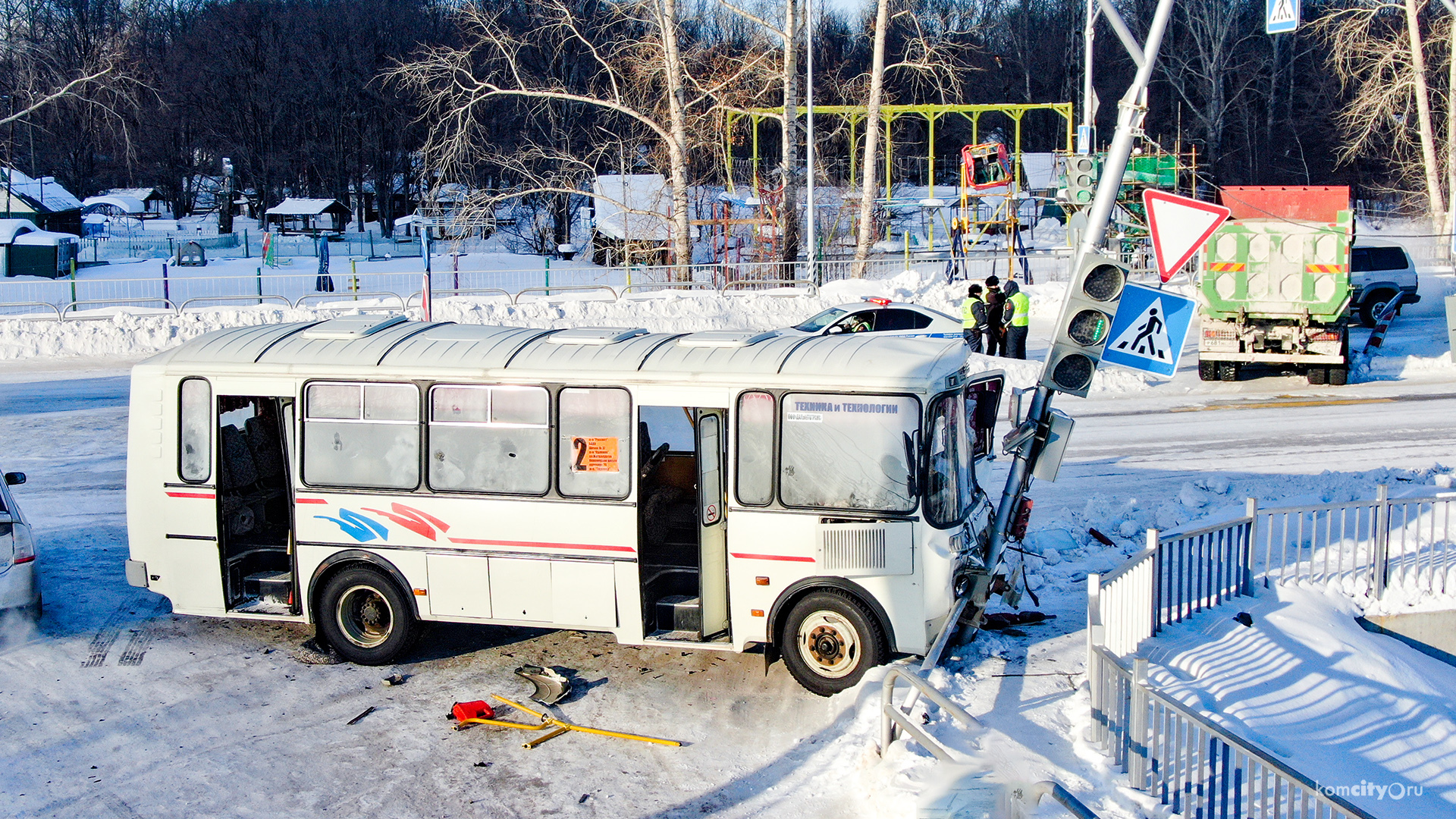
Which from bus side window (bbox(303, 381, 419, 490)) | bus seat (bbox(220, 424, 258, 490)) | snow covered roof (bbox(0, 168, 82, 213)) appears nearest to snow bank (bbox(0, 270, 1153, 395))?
bus seat (bbox(220, 424, 258, 490))

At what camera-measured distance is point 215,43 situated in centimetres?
7762

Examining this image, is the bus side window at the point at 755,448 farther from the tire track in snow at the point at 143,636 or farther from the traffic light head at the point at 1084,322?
the tire track in snow at the point at 143,636

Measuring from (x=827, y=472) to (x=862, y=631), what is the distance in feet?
3.98

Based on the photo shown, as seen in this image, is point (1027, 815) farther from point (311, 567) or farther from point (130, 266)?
point (130, 266)

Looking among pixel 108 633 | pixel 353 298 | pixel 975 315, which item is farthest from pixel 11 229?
pixel 108 633

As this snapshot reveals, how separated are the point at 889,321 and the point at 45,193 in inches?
2306

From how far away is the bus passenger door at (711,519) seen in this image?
862 cm

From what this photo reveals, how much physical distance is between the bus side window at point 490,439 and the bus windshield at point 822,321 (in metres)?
10.7

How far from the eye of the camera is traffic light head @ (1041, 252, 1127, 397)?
8.53 meters

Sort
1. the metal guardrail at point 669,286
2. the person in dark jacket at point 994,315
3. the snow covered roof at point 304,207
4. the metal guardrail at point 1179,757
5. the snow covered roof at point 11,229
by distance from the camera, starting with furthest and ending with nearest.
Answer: the snow covered roof at point 304,207, the snow covered roof at point 11,229, the metal guardrail at point 669,286, the person in dark jacket at point 994,315, the metal guardrail at point 1179,757

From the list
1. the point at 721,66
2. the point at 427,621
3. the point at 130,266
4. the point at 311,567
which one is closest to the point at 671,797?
the point at 427,621

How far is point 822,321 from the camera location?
1991cm

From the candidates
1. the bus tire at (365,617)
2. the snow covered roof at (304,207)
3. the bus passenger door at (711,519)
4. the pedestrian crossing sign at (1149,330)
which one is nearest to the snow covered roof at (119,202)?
the snow covered roof at (304,207)

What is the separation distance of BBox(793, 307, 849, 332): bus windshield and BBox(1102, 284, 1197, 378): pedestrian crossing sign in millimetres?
11048
